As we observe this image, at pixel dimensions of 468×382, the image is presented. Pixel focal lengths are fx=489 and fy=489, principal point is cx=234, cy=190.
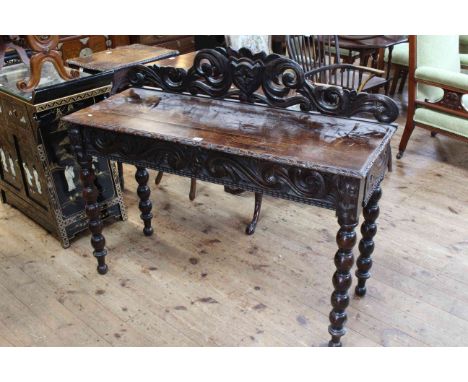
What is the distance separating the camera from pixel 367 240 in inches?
74.7

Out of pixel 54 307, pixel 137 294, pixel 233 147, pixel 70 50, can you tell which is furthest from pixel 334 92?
pixel 70 50

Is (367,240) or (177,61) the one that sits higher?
(177,61)

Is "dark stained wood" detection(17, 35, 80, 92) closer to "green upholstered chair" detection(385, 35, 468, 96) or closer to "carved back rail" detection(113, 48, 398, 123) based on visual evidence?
"carved back rail" detection(113, 48, 398, 123)

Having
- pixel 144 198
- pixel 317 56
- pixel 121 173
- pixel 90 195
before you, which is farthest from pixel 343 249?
pixel 317 56

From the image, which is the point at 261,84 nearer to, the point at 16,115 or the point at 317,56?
the point at 16,115

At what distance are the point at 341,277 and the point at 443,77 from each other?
181 cm

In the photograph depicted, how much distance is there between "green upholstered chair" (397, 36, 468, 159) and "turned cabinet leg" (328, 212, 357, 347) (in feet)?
5.77

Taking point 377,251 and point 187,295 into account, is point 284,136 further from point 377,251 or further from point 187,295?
point 377,251

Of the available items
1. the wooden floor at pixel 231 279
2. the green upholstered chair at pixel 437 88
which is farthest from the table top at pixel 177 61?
the green upholstered chair at pixel 437 88

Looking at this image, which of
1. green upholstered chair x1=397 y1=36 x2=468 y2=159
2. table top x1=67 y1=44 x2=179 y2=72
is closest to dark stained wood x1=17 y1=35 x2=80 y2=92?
table top x1=67 y1=44 x2=179 y2=72

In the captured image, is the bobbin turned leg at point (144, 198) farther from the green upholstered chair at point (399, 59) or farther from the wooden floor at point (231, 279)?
the green upholstered chair at point (399, 59)

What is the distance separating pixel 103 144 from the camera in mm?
1862

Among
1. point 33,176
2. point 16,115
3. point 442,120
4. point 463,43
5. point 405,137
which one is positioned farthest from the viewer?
point 463,43

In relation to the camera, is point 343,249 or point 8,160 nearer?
point 343,249
